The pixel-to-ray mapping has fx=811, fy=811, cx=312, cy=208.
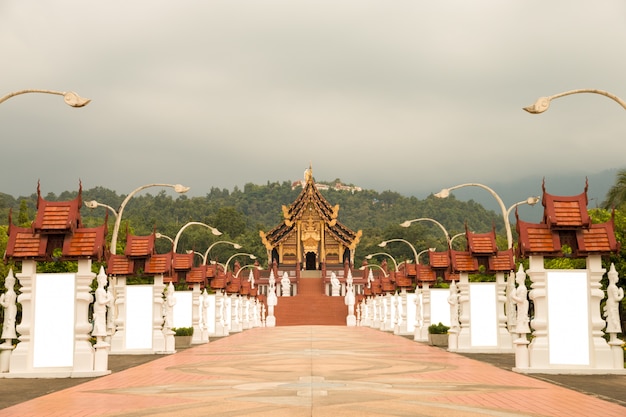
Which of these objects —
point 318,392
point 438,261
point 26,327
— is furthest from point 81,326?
point 438,261

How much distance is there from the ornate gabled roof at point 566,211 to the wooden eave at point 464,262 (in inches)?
291

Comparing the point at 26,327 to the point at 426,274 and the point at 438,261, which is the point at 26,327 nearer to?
the point at 438,261

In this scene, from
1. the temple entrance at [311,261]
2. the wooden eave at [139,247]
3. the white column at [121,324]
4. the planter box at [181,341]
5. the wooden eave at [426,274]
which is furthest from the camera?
the temple entrance at [311,261]

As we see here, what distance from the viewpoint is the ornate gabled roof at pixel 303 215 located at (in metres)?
103

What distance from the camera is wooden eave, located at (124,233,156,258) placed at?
2806 centimetres

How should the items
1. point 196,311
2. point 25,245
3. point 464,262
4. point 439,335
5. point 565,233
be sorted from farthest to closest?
point 196,311 < point 439,335 < point 464,262 < point 565,233 < point 25,245

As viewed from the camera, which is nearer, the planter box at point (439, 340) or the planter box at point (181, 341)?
the planter box at point (439, 340)

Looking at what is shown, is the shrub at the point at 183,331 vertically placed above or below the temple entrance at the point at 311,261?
below

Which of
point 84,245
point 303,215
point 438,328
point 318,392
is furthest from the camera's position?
point 303,215

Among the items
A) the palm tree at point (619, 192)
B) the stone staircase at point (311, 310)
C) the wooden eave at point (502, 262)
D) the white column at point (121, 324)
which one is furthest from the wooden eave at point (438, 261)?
the stone staircase at point (311, 310)

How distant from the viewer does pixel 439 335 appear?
110ft

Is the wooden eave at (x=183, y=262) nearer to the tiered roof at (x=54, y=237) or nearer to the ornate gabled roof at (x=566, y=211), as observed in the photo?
the tiered roof at (x=54, y=237)

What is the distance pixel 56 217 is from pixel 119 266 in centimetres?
842

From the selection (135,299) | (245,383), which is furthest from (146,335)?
(245,383)
